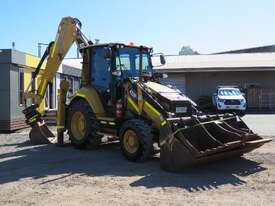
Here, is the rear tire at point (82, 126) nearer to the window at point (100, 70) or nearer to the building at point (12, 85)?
the window at point (100, 70)

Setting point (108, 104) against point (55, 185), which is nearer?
point (55, 185)

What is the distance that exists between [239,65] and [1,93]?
2378cm

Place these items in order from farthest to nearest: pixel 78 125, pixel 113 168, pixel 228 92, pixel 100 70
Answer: pixel 228 92, pixel 78 125, pixel 100 70, pixel 113 168

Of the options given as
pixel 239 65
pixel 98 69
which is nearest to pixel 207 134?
pixel 98 69

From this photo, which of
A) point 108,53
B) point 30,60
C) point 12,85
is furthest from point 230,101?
point 108,53

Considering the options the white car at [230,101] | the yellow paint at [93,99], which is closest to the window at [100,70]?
the yellow paint at [93,99]

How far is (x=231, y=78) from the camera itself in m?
38.3

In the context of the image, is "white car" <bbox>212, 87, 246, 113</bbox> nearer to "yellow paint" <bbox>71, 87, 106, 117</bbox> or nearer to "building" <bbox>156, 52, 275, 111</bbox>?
"building" <bbox>156, 52, 275, 111</bbox>

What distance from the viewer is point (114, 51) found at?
1241 centimetres

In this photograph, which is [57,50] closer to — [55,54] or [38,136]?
[55,54]

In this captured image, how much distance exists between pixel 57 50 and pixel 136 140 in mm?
5165

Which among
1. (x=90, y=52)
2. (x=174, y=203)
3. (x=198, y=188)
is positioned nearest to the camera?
(x=174, y=203)

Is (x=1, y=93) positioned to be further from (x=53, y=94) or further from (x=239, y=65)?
(x=239, y=65)

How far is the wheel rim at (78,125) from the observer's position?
13320mm
